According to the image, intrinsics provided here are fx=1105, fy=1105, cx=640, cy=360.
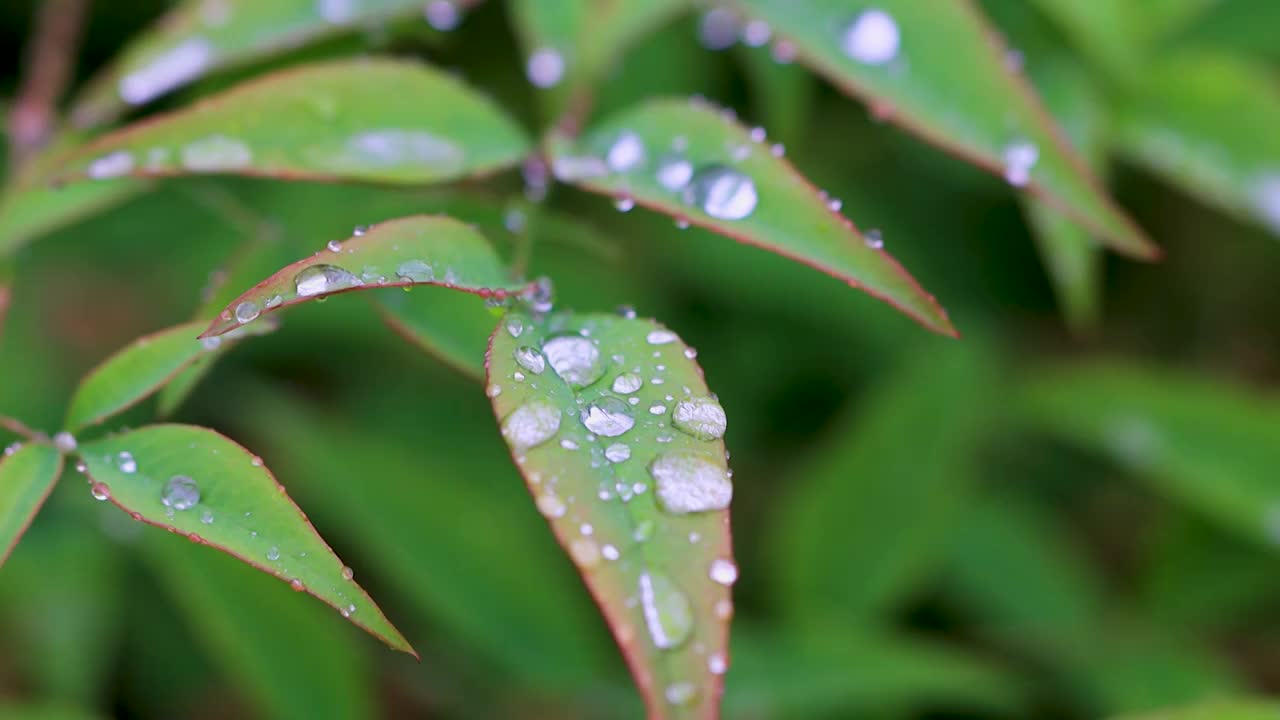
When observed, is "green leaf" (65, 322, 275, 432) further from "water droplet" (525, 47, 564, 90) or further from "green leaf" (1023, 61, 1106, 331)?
"green leaf" (1023, 61, 1106, 331)

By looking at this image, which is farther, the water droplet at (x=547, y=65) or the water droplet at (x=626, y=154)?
the water droplet at (x=547, y=65)

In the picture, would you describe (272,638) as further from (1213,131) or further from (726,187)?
(1213,131)

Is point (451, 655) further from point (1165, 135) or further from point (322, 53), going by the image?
point (1165, 135)

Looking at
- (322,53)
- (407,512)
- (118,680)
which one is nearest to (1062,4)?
(322,53)

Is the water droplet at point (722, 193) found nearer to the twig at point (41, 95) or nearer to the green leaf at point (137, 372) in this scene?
the green leaf at point (137, 372)

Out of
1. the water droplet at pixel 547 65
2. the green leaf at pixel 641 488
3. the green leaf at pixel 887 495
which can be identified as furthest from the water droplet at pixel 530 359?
the green leaf at pixel 887 495

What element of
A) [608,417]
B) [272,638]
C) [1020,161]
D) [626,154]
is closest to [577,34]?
[626,154]

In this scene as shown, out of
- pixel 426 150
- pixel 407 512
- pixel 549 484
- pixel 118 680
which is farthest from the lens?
pixel 118 680
